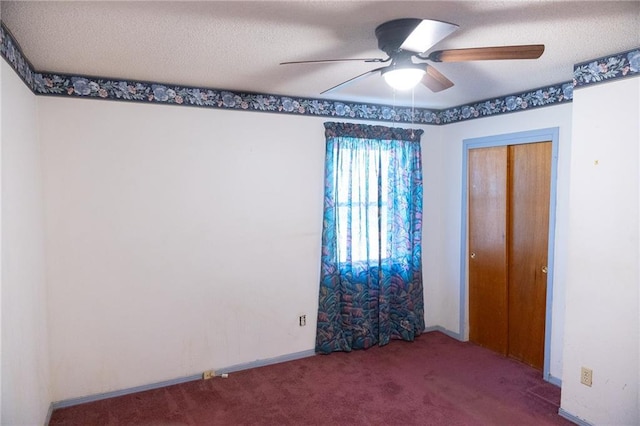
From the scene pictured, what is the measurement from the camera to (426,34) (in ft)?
5.87

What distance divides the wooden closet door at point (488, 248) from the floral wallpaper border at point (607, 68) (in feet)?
3.61

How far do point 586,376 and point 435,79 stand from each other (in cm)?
221

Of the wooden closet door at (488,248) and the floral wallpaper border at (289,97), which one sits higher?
the floral wallpaper border at (289,97)

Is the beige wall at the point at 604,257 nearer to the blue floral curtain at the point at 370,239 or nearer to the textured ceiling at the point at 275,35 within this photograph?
the textured ceiling at the point at 275,35

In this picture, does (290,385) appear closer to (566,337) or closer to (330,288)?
(330,288)

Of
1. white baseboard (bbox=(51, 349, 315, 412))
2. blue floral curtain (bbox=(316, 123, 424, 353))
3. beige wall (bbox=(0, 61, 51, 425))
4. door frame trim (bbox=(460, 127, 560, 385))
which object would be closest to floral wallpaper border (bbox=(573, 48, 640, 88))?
door frame trim (bbox=(460, 127, 560, 385))

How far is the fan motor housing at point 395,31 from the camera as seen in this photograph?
194cm

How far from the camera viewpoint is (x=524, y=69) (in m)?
2.81

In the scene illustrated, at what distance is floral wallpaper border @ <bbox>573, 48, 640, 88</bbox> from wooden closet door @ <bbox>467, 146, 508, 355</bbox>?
1.10 metres

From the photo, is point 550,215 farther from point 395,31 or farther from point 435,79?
point 395,31

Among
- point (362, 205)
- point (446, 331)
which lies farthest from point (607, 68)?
point (446, 331)

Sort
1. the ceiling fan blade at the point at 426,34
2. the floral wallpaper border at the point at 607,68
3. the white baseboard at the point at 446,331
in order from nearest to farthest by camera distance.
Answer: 1. the ceiling fan blade at the point at 426,34
2. the floral wallpaper border at the point at 607,68
3. the white baseboard at the point at 446,331

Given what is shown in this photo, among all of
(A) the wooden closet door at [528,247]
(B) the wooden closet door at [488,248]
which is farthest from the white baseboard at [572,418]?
(B) the wooden closet door at [488,248]

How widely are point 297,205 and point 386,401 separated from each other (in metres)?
1.79
